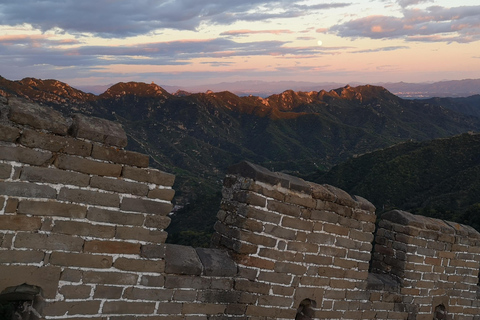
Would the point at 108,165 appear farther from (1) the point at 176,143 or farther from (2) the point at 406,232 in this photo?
(1) the point at 176,143

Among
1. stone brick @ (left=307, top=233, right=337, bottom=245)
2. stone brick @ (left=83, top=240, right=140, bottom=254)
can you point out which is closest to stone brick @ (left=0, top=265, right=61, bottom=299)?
stone brick @ (left=83, top=240, right=140, bottom=254)

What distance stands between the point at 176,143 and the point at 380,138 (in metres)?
34.6

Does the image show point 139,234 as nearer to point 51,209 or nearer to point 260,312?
point 51,209

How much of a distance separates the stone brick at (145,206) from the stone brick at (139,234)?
0.46ft

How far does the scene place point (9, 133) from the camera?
254 centimetres

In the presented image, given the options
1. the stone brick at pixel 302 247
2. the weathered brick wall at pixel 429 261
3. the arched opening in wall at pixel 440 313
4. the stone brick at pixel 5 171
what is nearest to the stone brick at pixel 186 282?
the stone brick at pixel 302 247

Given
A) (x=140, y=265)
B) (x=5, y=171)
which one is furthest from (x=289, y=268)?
(x=5, y=171)

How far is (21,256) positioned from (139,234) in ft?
2.53

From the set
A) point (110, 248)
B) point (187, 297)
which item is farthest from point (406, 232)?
point (110, 248)

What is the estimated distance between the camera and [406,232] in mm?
4820

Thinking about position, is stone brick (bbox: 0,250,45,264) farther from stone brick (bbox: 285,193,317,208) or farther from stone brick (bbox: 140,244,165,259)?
stone brick (bbox: 285,193,317,208)

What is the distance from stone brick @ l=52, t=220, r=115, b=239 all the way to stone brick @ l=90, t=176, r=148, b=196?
27 cm

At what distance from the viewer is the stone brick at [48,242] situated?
2613 millimetres

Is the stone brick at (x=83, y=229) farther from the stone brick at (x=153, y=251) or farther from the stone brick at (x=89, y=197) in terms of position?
the stone brick at (x=153, y=251)
